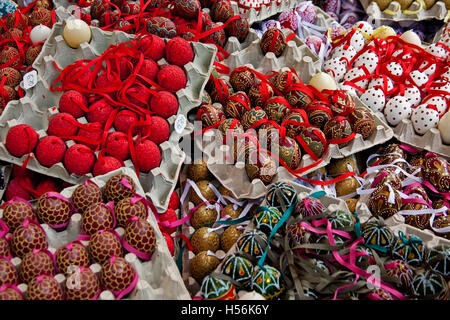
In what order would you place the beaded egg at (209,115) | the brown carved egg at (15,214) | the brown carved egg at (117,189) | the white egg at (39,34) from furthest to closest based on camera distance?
the white egg at (39,34)
the beaded egg at (209,115)
the brown carved egg at (117,189)
the brown carved egg at (15,214)

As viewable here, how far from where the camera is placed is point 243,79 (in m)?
1.98

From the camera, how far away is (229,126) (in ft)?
5.76

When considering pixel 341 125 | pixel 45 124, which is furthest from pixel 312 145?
pixel 45 124

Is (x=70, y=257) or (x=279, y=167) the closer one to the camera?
(x=70, y=257)

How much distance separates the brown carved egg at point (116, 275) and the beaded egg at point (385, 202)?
945 millimetres

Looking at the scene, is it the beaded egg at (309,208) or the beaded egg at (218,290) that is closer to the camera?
the beaded egg at (218,290)

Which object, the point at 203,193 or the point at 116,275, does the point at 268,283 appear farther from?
the point at 203,193

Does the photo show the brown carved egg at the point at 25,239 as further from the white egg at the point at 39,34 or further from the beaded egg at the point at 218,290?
the white egg at the point at 39,34

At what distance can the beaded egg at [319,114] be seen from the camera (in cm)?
184

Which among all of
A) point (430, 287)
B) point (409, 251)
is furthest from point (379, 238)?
point (430, 287)

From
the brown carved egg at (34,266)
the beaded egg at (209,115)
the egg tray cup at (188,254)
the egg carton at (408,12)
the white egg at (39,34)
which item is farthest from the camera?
the egg carton at (408,12)

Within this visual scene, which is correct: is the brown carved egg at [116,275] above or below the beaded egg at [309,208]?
below

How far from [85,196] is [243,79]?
962 millimetres

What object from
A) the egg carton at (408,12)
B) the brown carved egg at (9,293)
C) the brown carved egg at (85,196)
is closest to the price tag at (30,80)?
the brown carved egg at (85,196)
